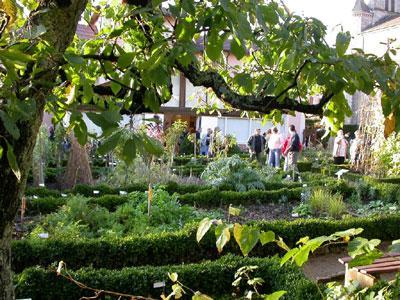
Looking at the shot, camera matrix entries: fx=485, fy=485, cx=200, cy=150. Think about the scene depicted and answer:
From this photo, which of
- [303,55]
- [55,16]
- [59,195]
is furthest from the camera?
[59,195]

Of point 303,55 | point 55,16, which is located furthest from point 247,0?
point 55,16

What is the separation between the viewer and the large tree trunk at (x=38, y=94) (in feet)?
4.31

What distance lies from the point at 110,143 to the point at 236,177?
950 cm

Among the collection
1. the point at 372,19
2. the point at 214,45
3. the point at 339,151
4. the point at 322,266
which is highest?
the point at 372,19

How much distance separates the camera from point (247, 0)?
155 cm

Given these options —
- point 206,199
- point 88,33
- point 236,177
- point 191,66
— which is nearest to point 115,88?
point 191,66

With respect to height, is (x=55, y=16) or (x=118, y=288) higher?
(x=55, y=16)

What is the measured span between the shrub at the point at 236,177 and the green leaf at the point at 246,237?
8.86m

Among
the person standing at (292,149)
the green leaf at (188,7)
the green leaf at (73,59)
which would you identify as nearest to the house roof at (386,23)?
the person standing at (292,149)

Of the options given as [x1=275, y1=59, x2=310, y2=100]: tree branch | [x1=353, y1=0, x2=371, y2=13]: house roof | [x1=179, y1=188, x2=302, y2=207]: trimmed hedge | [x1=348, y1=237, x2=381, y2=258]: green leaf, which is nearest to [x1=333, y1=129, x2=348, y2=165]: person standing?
[x1=179, y1=188, x2=302, y2=207]: trimmed hedge

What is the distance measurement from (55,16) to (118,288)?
138 inches

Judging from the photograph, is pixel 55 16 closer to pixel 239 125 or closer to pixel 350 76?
pixel 350 76

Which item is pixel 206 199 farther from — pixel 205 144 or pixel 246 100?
pixel 205 144

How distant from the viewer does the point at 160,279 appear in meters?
4.50
